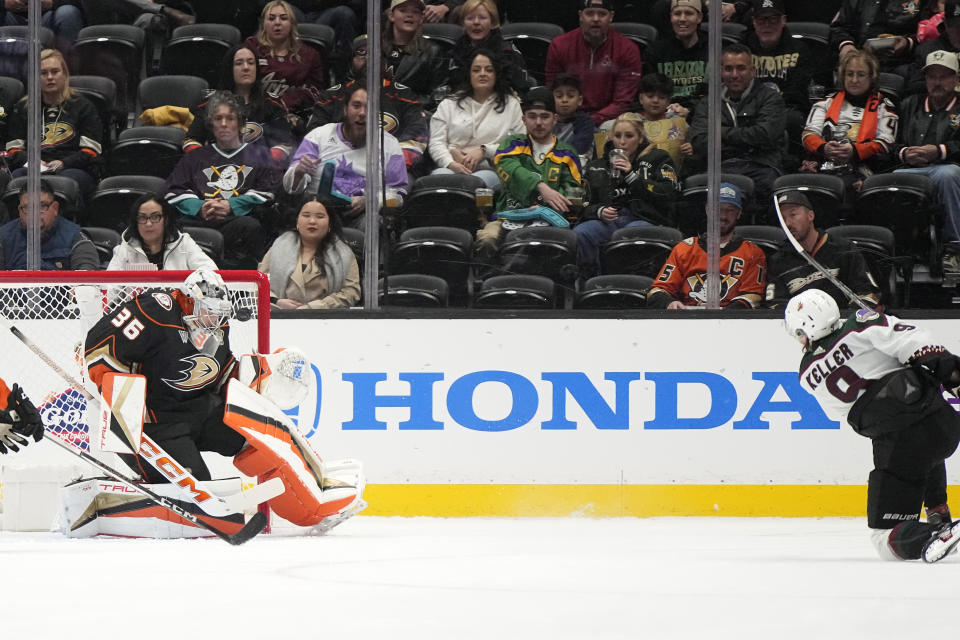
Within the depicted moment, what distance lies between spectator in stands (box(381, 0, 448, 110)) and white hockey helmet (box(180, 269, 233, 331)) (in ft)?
4.79

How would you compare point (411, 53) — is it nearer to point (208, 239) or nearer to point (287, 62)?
point (287, 62)

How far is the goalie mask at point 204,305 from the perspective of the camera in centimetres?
456

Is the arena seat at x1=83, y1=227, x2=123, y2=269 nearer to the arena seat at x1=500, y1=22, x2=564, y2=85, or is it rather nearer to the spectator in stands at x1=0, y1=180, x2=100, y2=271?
the spectator in stands at x1=0, y1=180, x2=100, y2=271

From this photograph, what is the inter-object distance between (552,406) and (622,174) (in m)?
1.03

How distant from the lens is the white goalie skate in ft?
12.1

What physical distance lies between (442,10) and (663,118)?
1087 millimetres

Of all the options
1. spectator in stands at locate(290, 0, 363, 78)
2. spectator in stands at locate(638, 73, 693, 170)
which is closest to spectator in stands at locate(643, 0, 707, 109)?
spectator in stands at locate(638, 73, 693, 170)

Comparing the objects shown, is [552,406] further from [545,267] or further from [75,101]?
[75,101]

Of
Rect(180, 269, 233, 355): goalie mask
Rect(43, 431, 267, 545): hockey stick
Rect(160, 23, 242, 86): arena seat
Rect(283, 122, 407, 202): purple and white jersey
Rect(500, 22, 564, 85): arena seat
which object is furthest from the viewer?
Rect(160, 23, 242, 86): arena seat

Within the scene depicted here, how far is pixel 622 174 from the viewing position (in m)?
5.59

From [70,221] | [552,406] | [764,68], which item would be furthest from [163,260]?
[764,68]

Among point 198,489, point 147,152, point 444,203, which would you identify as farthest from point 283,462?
point 147,152

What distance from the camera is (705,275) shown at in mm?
5438

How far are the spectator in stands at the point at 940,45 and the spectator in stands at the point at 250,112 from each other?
2.69 metres
